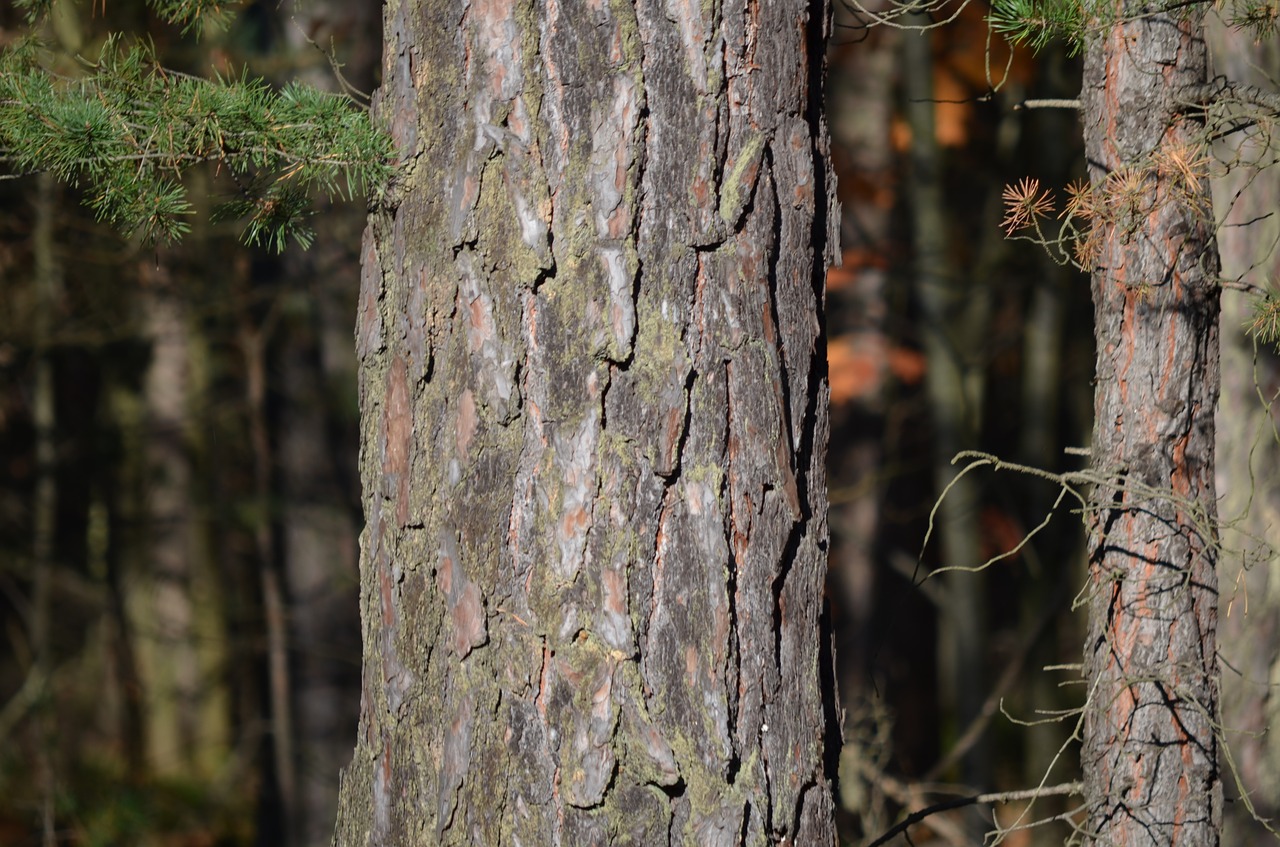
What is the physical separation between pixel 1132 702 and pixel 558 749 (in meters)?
1.19

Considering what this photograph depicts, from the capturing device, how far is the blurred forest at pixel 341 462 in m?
4.86

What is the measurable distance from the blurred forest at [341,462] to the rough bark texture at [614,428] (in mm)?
1337

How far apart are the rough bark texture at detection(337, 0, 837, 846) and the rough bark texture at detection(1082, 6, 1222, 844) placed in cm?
71

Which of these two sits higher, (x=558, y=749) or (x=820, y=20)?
(x=820, y=20)

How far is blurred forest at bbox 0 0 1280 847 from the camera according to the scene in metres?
4.86

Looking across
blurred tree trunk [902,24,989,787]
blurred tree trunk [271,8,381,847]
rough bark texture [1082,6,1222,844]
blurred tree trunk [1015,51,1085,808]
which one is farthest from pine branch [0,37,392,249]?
blurred tree trunk [1015,51,1085,808]

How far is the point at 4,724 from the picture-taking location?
7.18 meters

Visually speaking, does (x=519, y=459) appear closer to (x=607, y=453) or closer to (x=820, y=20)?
(x=607, y=453)

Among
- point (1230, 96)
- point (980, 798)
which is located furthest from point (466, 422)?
point (1230, 96)

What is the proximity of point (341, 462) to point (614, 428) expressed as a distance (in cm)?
456

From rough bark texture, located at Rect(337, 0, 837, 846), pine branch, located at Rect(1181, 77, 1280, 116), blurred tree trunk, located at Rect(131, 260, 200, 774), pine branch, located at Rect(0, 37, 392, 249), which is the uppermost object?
pine branch, located at Rect(1181, 77, 1280, 116)

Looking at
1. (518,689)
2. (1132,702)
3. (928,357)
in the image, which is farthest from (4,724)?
(1132,702)

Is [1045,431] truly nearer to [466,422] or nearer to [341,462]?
[341,462]

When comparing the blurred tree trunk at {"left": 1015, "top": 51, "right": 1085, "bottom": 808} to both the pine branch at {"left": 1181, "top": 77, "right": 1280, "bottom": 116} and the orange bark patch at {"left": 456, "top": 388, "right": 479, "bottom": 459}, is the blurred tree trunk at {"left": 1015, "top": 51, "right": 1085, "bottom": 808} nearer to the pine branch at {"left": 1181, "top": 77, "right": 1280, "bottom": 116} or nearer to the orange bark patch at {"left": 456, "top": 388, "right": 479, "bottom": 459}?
the pine branch at {"left": 1181, "top": 77, "right": 1280, "bottom": 116}
